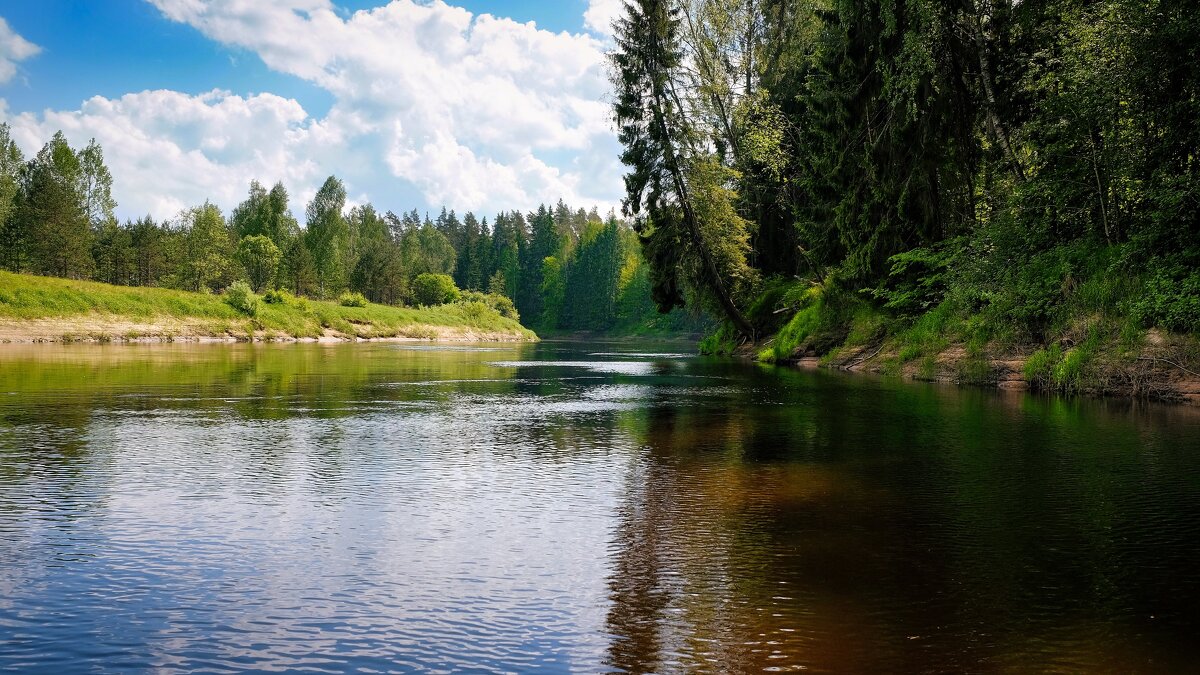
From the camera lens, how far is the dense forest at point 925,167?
18.5 m

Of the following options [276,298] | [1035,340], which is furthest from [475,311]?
[1035,340]

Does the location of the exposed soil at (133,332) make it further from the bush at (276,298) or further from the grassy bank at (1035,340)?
the grassy bank at (1035,340)

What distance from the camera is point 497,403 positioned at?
18031 millimetres

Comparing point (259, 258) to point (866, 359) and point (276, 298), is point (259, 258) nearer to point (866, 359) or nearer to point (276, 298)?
point (276, 298)

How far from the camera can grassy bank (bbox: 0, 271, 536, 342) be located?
159 feet

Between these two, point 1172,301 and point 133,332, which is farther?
point 133,332

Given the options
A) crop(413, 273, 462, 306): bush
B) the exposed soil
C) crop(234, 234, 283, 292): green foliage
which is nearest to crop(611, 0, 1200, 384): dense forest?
the exposed soil

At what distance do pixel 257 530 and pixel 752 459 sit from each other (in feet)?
20.7

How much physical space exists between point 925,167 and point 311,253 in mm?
98526

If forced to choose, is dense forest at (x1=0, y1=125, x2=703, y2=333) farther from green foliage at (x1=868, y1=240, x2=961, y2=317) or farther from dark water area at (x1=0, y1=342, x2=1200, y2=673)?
dark water area at (x1=0, y1=342, x2=1200, y2=673)

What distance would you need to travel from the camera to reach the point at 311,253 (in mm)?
111125

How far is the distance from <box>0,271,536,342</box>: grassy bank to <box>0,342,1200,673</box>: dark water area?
43.0 metres

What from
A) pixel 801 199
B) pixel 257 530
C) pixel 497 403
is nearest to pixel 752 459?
pixel 257 530

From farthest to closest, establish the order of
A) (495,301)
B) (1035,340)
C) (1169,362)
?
1. (495,301)
2. (1035,340)
3. (1169,362)
